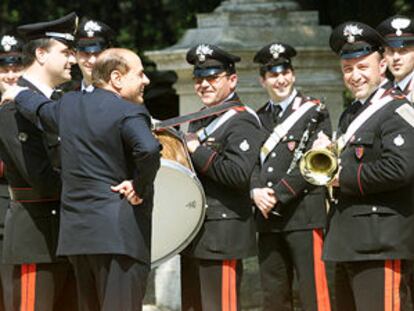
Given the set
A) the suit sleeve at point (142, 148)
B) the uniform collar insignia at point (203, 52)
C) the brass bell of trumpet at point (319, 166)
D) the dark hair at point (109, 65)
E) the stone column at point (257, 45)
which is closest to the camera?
the suit sleeve at point (142, 148)

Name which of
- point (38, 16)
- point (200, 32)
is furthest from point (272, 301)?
point (38, 16)

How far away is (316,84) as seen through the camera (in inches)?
448

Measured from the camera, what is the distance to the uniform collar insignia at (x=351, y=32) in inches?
333

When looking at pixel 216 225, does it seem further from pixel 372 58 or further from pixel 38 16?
pixel 38 16

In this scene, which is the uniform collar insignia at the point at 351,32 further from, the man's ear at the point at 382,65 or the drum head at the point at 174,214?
the drum head at the point at 174,214

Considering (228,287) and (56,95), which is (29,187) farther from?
(228,287)

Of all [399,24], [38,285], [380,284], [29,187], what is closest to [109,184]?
[29,187]

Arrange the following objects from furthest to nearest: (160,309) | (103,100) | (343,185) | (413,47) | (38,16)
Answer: (38,16) < (160,309) < (413,47) < (343,185) < (103,100)

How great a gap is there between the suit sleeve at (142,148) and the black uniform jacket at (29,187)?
79 centimetres

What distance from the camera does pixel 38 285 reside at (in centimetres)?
841

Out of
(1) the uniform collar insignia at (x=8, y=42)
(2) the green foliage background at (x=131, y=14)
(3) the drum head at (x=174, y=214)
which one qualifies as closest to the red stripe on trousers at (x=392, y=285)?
(3) the drum head at (x=174, y=214)

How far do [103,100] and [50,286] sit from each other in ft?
4.64

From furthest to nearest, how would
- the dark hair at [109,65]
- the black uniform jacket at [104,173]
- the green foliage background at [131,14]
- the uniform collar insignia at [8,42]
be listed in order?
the green foliage background at [131,14] < the uniform collar insignia at [8,42] < the dark hair at [109,65] < the black uniform jacket at [104,173]

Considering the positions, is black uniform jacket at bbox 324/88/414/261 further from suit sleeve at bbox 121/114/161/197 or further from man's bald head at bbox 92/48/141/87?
man's bald head at bbox 92/48/141/87
